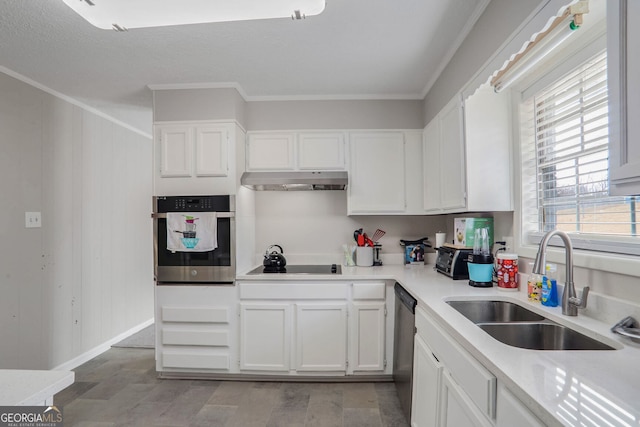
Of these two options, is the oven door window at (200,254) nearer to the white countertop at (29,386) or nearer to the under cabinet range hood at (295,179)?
the under cabinet range hood at (295,179)

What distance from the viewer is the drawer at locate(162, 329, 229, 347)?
2.56 metres

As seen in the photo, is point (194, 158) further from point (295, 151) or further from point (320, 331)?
point (320, 331)

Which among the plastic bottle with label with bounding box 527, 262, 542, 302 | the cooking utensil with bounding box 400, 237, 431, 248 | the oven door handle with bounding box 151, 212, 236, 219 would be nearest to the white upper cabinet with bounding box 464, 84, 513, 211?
the plastic bottle with label with bounding box 527, 262, 542, 302

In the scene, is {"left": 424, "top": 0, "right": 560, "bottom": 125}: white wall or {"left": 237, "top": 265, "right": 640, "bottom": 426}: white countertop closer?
{"left": 237, "top": 265, "right": 640, "bottom": 426}: white countertop

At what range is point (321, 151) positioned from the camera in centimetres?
293

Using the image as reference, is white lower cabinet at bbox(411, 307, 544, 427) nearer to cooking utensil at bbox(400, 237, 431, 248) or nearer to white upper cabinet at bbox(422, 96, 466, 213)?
white upper cabinet at bbox(422, 96, 466, 213)

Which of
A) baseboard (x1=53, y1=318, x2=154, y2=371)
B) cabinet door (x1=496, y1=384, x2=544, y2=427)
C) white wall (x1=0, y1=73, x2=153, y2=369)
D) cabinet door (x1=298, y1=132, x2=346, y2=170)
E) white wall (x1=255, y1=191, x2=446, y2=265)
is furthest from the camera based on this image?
white wall (x1=255, y1=191, x2=446, y2=265)

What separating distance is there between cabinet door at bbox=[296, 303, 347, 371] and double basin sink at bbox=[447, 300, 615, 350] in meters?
1.06

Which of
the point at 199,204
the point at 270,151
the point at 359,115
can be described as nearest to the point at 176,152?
the point at 199,204

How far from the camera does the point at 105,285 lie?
3281mm

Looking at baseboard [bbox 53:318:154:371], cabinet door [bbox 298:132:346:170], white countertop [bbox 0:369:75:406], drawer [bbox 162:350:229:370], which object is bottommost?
baseboard [bbox 53:318:154:371]

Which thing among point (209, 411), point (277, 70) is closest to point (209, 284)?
point (209, 411)

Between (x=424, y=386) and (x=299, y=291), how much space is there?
1150mm

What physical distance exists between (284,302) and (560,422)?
2.05 m
